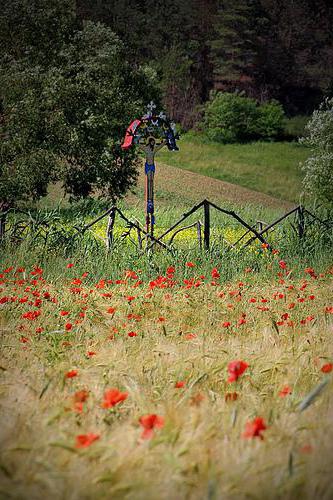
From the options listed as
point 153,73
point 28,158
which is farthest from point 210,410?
point 153,73

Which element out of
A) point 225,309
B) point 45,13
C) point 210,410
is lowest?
point 225,309

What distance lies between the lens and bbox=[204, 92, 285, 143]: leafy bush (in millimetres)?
35562

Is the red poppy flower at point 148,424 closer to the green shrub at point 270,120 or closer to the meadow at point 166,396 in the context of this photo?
the meadow at point 166,396

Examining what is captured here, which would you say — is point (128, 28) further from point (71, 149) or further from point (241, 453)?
point (241, 453)

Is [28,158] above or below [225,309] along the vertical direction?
above

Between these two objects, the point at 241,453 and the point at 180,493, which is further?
the point at 241,453

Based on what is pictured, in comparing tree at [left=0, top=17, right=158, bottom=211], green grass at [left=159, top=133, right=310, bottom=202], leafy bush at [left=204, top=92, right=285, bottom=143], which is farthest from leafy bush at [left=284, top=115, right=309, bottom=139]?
tree at [left=0, top=17, right=158, bottom=211]

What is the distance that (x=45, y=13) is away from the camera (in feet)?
49.0

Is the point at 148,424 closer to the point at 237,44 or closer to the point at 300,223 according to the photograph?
the point at 300,223

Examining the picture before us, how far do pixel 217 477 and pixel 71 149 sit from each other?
1395 cm

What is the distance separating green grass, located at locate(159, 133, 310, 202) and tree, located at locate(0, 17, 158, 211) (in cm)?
1253

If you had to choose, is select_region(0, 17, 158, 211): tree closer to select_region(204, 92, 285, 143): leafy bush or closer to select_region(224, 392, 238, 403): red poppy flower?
select_region(224, 392, 238, 403): red poppy flower

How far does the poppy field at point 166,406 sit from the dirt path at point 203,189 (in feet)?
60.4

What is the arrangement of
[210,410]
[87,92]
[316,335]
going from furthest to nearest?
[87,92]
[316,335]
[210,410]
